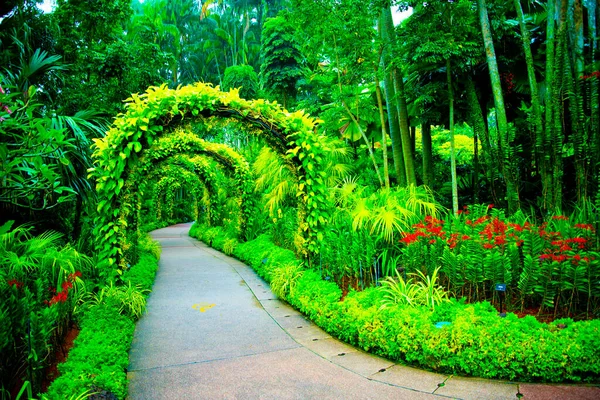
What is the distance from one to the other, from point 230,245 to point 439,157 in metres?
7.45

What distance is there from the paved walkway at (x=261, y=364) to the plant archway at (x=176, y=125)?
125 cm

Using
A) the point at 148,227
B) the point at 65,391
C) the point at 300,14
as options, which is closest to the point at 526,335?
the point at 65,391

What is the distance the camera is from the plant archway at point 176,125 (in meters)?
5.17

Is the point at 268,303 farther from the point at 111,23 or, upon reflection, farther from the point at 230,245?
the point at 111,23

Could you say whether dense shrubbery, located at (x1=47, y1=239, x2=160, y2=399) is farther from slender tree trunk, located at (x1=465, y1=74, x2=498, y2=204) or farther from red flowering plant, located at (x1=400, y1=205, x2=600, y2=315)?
slender tree trunk, located at (x1=465, y1=74, x2=498, y2=204)

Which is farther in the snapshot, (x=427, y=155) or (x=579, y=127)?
(x=427, y=155)

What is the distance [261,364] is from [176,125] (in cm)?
352

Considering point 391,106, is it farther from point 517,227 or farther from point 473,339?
point 473,339

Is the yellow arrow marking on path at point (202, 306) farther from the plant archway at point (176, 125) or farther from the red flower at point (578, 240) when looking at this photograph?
the red flower at point (578, 240)

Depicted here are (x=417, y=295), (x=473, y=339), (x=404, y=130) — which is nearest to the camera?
(x=473, y=339)

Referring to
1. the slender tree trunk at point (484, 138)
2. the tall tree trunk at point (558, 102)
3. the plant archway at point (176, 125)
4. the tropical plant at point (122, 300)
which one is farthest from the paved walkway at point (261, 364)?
the slender tree trunk at point (484, 138)

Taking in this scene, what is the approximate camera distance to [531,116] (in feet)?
18.2

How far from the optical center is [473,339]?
309 centimetres

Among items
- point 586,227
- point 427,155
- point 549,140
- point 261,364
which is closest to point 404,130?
point 427,155
